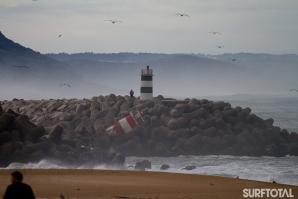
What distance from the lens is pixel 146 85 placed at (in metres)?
24.9

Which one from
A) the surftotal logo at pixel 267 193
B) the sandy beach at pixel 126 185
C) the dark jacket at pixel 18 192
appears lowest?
the surftotal logo at pixel 267 193

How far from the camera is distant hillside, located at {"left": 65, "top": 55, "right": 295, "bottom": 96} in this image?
398 ft

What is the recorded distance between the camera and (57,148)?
17.2 meters

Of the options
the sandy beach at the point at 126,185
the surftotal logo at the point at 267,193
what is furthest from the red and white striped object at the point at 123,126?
the surftotal logo at the point at 267,193

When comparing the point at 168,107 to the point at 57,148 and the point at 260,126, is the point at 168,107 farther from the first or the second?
the point at 57,148

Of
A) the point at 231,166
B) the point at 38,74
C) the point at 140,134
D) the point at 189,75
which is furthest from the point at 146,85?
the point at 189,75

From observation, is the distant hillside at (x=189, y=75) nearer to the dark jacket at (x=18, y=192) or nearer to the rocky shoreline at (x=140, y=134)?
the rocky shoreline at (x=140, y=134)

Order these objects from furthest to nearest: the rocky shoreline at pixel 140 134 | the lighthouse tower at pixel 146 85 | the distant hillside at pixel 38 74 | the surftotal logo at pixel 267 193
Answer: the distant hillside at pixel 38 74, the lighthouse tower at pixel 146 85, the rocky shoreline at pixel 140 134, the surftotal logo at pixel 267 193

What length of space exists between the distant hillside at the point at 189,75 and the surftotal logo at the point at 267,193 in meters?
104

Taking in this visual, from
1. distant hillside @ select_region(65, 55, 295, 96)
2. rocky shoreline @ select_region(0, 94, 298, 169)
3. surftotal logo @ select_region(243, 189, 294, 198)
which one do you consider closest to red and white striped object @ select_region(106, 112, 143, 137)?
rocky shoreline @ select_region(0, 94, 298, 169)

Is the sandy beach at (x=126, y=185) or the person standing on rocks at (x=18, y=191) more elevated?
the person standing on rocks at (x=18, y=191)

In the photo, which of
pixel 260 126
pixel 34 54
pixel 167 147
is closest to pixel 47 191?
pixel 167 147

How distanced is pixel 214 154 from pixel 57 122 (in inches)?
Result: 228

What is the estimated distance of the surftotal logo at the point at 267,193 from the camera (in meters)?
11.6
